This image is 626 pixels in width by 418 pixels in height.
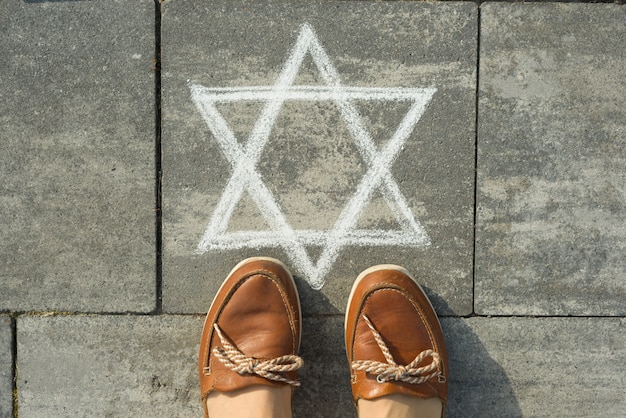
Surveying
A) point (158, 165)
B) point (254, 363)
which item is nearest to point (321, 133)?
point (158, 165)

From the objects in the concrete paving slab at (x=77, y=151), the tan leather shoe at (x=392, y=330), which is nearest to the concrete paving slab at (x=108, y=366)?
the concrete paving slab at (x=77, y=151)

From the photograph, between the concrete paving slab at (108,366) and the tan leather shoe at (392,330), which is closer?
the tan leather shoe at (392,330)

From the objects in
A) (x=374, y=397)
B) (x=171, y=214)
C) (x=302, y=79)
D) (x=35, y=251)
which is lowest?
(x=374, y=397)

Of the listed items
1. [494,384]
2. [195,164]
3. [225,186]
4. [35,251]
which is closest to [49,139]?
[35,251]

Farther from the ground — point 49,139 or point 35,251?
point 49,139

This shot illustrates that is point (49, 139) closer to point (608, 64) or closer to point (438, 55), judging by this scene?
point (438, 55)

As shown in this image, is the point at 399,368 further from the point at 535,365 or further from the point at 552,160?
the point at 552,160

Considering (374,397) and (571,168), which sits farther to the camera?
(571,168)

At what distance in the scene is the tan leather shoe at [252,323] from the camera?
6.68ft

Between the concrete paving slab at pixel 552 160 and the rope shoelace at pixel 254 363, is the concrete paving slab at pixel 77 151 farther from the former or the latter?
the concrete paving slab at pixel 552 160

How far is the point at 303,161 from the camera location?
212 cm

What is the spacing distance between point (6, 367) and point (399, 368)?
165cm

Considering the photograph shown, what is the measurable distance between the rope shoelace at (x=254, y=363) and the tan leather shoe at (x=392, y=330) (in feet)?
0.82

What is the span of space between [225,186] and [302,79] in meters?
0.55
